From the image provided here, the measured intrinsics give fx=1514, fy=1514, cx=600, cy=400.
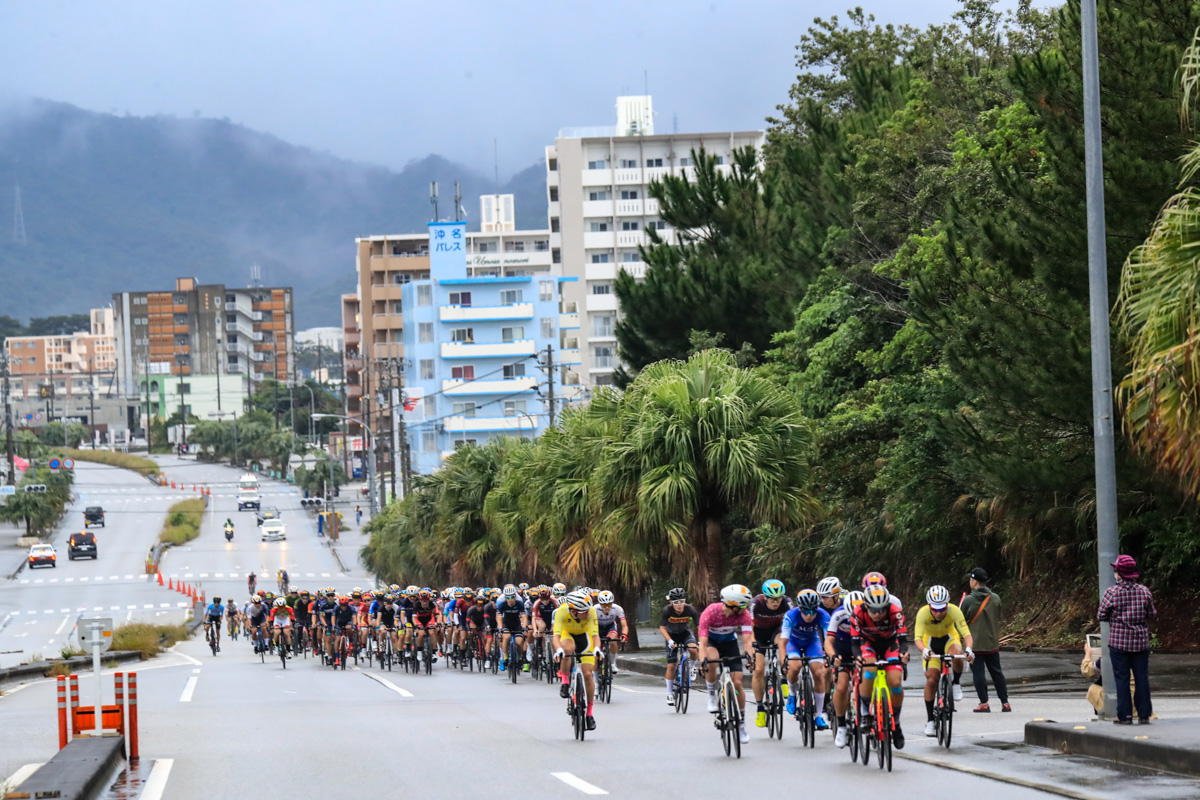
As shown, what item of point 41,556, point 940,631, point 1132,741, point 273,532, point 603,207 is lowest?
point 41,556

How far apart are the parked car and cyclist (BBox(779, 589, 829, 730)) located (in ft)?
284

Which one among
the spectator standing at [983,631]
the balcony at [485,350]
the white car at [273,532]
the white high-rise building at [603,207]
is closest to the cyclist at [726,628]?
the spectator standing at [983,631]

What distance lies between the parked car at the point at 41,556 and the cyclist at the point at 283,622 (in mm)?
57283

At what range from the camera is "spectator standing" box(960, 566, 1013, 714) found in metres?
18.1

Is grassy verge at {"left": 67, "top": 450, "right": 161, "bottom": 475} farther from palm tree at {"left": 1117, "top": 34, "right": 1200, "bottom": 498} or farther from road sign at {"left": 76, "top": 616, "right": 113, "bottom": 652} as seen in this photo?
palm tree at {"left": 1117, "top": 34, "right": 1200, "bottom": 498}

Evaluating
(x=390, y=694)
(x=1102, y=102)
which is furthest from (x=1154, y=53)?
(x=390, y=694)

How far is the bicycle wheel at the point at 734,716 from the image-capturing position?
14.8m

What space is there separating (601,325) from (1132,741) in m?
119

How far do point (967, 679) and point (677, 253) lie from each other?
1087 inches

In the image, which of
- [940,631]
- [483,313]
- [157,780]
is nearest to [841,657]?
[940,631]

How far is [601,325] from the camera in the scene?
132000 mm

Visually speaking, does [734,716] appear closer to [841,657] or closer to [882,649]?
[841,657]

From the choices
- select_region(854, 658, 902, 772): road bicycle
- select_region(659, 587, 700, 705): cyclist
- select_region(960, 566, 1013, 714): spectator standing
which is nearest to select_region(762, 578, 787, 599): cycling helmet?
Answer: select_region(854, 658, 902, 772): road bicycle

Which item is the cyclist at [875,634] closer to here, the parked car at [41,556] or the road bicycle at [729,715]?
the road bicycle at [729,715]
